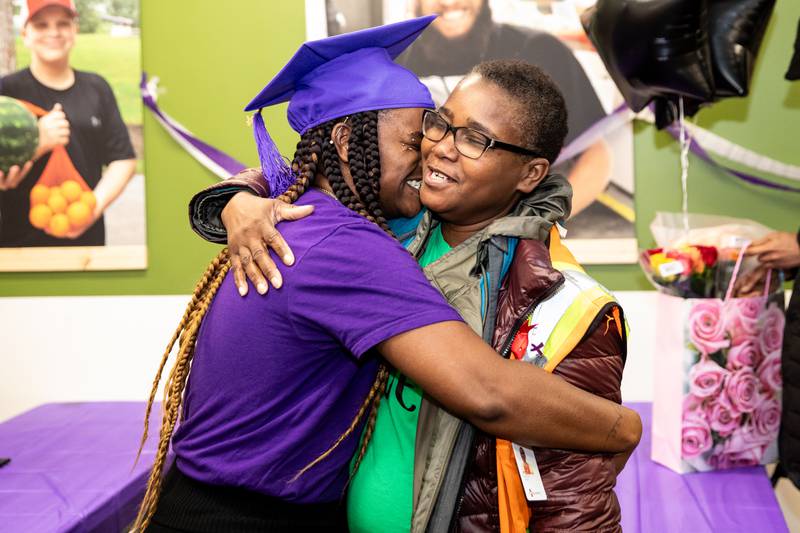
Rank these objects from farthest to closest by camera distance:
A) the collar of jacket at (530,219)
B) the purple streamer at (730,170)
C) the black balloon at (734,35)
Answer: the purple streamer at (730,170) < the black balloon at (734,35) < the collar of jacket at (530,219)

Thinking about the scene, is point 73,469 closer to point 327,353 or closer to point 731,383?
point 327,353

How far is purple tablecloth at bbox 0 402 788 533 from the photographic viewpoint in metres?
Result: 1.86

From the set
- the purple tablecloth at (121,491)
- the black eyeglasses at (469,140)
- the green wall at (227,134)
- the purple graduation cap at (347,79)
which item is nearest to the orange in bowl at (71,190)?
the green wall at (227,134)

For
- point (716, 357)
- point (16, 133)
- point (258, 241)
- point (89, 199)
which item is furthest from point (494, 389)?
point (16, 133)

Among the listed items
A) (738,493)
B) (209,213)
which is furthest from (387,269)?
(738,493)

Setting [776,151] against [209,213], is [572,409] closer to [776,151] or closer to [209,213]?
[209,213]

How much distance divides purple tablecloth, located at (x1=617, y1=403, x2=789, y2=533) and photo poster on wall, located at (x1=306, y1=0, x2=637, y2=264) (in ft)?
3.44

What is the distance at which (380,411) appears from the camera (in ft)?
4.72

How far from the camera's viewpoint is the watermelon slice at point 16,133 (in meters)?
3.38

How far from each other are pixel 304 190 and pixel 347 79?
0.75 feet

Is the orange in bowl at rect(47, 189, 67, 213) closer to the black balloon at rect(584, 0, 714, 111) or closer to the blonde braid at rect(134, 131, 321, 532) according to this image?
the blonde braid at rect(134, 131, 321, 532)

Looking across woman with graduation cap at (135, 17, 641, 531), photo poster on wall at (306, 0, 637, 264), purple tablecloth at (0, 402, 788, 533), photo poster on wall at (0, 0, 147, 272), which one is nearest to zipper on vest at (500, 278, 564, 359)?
woman with graduation cap at (135, 17, 641, 531)

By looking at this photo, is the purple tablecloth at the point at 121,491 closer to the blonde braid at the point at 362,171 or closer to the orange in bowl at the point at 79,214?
the blonde braid at the point at 362,171

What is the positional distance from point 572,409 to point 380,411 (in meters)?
0.41
